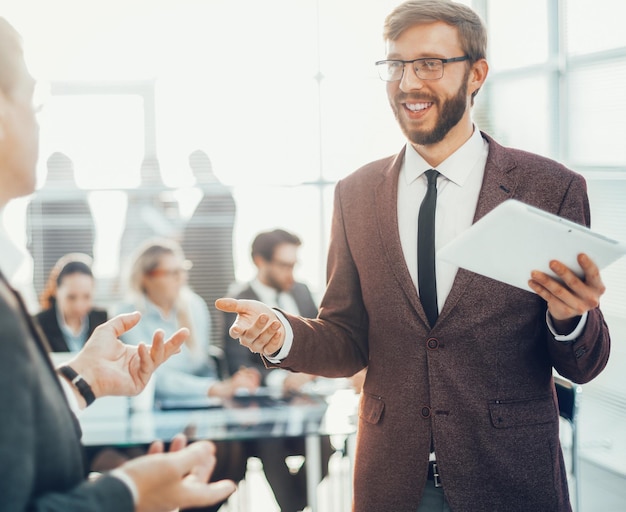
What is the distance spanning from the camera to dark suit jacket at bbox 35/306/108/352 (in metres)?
4.09

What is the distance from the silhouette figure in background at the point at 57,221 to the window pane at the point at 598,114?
3068 mm

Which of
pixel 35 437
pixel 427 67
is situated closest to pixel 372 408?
pixel 427 67

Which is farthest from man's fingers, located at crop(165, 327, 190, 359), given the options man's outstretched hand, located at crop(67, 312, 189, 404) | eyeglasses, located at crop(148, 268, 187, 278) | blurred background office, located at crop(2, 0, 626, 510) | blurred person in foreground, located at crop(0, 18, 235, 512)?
blurred background office, located at crop(2, 0, 626, 510)

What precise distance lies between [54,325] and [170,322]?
2.08ft

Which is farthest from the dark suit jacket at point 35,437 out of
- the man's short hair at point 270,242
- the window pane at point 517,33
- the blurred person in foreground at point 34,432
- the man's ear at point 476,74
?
the window pane at point 517,33

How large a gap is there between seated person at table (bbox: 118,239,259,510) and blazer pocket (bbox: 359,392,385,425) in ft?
6.69

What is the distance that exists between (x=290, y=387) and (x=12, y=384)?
10.3 feet

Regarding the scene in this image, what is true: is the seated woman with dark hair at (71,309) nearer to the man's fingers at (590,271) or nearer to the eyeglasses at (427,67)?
the eyeglasses at (427,67)

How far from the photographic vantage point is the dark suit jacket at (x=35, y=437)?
2.68ft

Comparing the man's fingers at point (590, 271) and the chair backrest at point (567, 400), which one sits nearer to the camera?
the man's fingers at point (590, 271)

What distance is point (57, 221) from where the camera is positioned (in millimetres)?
5016

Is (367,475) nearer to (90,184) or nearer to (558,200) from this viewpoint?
(558,200)

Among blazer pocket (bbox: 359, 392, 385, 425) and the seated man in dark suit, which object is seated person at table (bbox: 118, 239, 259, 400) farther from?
blazer pocket (bbox: 359, 392, 385, 425)

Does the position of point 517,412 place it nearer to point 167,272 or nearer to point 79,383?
point 79,383
